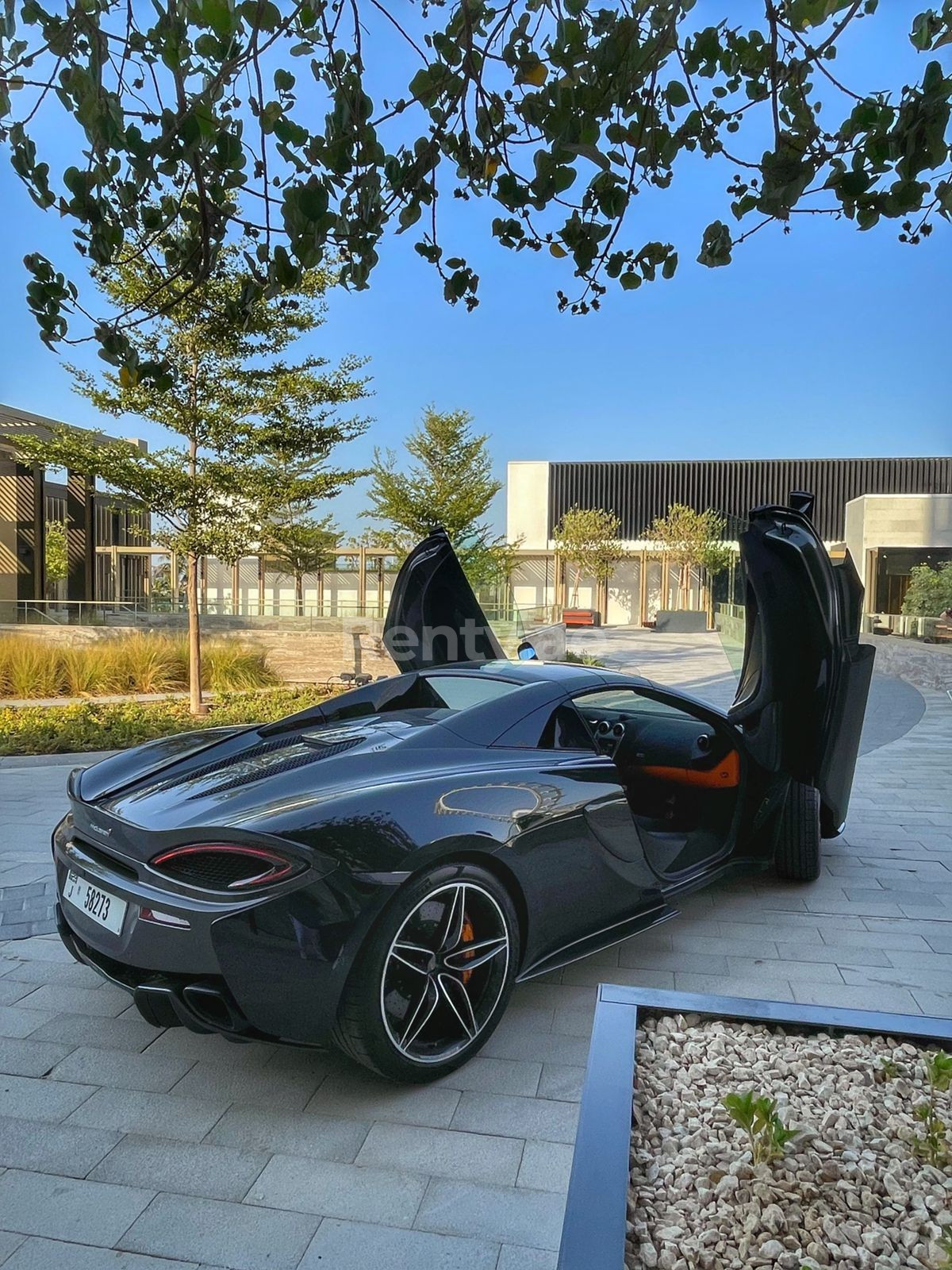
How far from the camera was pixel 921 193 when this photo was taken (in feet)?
6.53

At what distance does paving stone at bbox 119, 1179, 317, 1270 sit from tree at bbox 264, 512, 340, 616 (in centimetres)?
1224

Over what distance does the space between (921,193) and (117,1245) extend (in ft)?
9.80

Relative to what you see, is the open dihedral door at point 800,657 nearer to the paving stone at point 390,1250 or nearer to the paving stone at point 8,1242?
the paving stone at point 390,1250

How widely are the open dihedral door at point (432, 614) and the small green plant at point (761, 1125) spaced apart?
3.61 meters

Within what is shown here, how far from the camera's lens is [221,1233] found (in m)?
2.10

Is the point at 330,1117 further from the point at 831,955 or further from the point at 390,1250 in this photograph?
the point at 831,955

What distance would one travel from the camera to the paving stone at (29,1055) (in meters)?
2.88

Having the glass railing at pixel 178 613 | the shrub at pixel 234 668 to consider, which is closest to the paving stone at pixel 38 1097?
the shrub at pixel 234 668

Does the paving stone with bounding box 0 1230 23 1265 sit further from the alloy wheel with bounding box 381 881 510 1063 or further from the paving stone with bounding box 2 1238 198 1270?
the alloy wheel with bounding box 381 881 510 1063

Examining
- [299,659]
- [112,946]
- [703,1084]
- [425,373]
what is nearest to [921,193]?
Answer: [703,1084]

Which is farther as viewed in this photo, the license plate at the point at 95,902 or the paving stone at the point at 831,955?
the paving stone at the point at 831,955

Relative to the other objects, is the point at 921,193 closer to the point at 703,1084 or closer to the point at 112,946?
the point at 703,1084

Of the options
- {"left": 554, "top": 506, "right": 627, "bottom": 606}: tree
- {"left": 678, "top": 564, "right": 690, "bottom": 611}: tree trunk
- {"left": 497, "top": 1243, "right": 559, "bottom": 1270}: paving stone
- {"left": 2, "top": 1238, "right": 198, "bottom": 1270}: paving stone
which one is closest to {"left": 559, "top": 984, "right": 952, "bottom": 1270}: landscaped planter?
{"left": 497, "top": 1243, "right": 559, "bottom": 1270}: paving stone

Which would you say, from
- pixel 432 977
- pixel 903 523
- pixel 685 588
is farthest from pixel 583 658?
pixel 685 588
